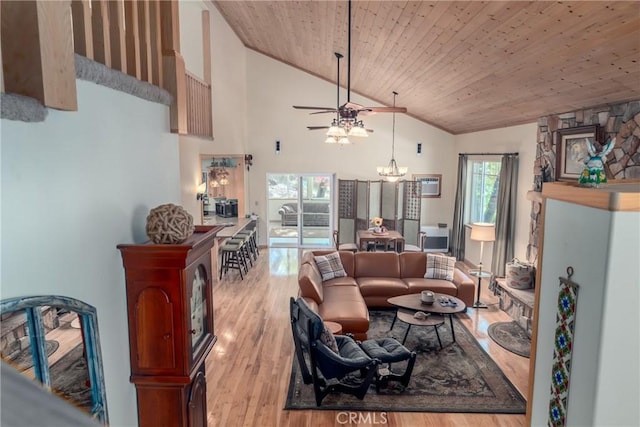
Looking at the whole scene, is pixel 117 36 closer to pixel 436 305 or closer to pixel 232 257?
pixel 436 305

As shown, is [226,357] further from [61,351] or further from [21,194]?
[21,194]

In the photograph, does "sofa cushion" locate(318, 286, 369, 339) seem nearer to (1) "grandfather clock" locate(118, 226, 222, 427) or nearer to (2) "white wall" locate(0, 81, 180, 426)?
(1) "grandfather clock" locate(118, 226, 222, 427)

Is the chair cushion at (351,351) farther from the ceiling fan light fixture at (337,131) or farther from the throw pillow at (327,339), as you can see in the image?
the ceiling fan light fixture at (337,131)

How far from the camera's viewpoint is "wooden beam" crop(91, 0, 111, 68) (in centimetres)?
173

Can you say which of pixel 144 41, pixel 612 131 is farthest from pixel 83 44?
pixel 612 131

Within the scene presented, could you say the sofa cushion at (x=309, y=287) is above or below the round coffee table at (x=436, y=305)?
above

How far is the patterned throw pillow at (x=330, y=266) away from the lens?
21.5 ft

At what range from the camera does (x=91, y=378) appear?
1.64 meters

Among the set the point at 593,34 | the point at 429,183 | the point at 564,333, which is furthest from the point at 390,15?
the point at 429,183

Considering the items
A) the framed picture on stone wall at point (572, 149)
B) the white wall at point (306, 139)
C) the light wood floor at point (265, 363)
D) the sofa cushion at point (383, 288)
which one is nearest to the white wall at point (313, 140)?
the white wall at point (306, 139)

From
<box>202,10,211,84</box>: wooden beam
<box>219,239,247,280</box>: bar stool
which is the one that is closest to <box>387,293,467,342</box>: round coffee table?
<box>219,239,247,280</box>: bar stool

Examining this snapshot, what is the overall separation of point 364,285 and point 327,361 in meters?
2.66

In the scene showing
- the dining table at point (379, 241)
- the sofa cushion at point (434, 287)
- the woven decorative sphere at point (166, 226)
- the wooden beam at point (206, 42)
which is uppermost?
the wooden beam at point (206, 42)

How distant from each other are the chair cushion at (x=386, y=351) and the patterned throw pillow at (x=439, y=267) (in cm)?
248
